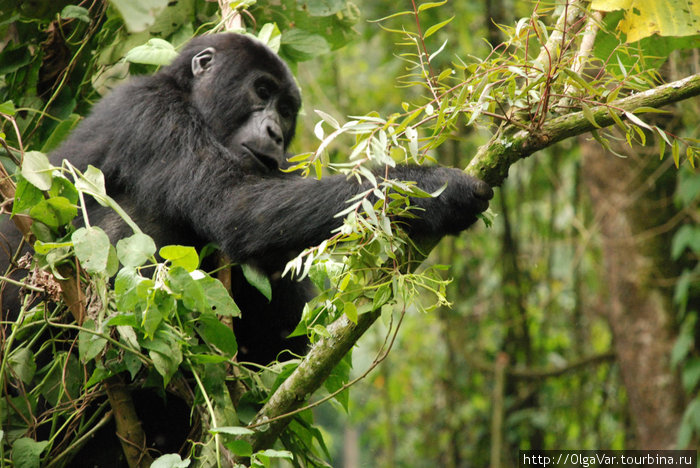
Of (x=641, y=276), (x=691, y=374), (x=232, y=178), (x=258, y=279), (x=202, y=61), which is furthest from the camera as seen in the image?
(x=641, y=276)

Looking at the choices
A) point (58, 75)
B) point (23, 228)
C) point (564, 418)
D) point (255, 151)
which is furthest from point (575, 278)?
point (23, 228)

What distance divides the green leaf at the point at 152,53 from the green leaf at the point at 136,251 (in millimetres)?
1112

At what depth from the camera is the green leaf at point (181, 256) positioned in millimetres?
1571

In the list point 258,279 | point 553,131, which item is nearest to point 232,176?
point 258,279

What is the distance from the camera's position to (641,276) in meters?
4.77

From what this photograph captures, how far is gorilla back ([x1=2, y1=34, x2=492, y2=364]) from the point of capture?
2.12m

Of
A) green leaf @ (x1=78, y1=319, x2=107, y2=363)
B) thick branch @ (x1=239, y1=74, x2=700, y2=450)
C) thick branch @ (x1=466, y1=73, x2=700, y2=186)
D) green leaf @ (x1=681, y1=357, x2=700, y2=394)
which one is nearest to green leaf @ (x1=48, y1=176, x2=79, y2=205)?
green leaf @ (x1=78, y1=319, x2=107, y2=363)

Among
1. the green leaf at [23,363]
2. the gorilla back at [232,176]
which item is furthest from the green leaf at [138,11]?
the green leaf at [23,363]

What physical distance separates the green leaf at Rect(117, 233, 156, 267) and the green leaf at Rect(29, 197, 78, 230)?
18 cm

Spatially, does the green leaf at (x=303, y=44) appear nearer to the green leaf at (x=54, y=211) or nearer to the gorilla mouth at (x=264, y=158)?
the gorilla mouth at (x=264, y=158)

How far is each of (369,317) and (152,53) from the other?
1397 mm

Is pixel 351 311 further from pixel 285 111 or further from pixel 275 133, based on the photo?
pixel 285 111

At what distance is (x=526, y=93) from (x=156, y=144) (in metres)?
1.25

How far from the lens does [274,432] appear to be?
179 cm
